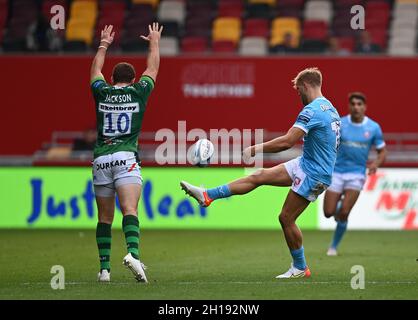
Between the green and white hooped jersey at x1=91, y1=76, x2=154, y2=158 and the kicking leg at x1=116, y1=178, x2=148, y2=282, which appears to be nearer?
the kicking leg at x1=116, y1=178, x2=148, y2=282

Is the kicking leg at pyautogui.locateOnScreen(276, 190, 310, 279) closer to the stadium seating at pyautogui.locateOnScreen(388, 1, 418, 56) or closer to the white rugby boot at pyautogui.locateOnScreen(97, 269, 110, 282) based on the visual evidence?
the white rugby boot at pyautogui.locateOnScreen(97, 269, 110, 282)

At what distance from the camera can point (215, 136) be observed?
2586 centimetres

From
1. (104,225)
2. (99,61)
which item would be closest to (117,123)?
(99,61)

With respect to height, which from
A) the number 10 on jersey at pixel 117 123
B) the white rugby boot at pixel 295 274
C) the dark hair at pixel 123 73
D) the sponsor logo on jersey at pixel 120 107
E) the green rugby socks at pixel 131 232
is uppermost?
the dark hair at pixel 123 73

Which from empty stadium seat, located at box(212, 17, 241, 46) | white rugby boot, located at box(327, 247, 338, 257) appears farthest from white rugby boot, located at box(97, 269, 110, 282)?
empty stadium seat, located at box(212, 17, 241, 46)

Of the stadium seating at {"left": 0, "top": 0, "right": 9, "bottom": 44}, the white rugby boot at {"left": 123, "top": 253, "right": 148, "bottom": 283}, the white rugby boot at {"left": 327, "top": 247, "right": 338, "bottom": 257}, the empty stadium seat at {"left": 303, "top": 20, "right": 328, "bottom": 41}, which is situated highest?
the stadium seating at {"left": 0, "top": 0, "right": 9, "bottom": 44}

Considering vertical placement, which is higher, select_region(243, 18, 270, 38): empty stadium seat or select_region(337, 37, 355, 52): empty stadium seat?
select_region(243, 18, 270, 38): empty stadium seat

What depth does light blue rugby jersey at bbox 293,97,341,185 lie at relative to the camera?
466 inches

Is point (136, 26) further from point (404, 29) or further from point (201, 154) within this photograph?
point (201, 154)

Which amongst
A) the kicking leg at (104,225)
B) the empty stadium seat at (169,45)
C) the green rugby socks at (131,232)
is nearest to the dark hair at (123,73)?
the kicking leg at (104,225)

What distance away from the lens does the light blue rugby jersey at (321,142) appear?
11844 millimetres

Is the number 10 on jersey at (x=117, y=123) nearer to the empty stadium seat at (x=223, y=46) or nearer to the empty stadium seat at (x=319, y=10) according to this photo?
the empty stadium seat at (x=223, y=46)

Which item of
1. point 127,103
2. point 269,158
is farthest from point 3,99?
point 127,103

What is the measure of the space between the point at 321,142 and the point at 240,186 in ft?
3.34
